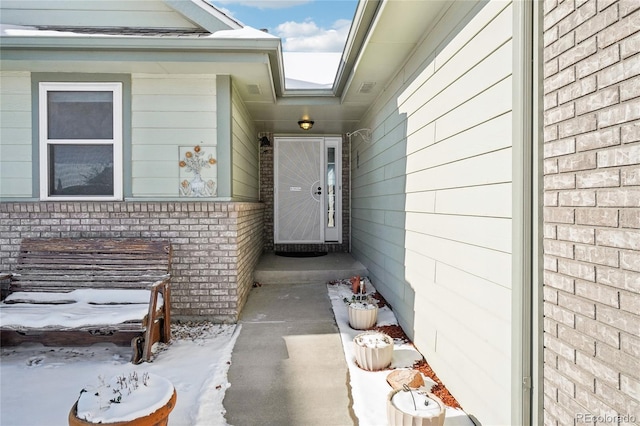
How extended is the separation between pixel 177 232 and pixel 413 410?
305 centimetres

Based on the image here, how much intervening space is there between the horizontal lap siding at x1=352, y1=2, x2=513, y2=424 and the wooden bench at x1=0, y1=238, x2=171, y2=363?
2.42 m

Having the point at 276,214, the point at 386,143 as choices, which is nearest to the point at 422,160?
the point at 386,143

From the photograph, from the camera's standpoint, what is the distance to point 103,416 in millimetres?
1777

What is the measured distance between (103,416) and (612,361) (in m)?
2.24

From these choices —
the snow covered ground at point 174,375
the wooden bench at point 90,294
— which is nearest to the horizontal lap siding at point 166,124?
the wooden bench at point 90,294

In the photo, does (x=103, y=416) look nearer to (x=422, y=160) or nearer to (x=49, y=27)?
(x=422, y=160)

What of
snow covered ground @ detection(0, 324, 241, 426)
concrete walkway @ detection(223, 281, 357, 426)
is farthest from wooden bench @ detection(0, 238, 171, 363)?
concrete walkway @ detection(223, 281, 357, 426)

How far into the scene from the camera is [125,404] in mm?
1856

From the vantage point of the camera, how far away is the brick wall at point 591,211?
1285mm

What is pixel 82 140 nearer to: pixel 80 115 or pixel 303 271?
pixel 80 115

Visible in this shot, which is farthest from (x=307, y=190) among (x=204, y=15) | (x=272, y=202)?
(x=204, y=15)

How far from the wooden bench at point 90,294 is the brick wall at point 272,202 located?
4.01 meters

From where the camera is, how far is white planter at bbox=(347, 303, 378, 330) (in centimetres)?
375

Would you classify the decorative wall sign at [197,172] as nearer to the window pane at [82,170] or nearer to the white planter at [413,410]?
the window pane at [82,170]
